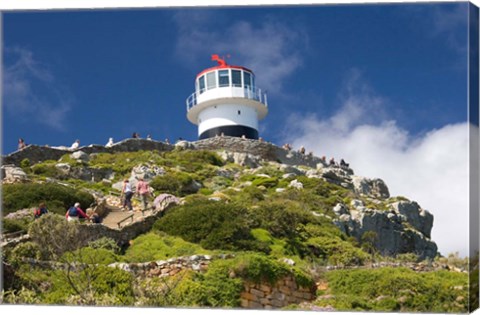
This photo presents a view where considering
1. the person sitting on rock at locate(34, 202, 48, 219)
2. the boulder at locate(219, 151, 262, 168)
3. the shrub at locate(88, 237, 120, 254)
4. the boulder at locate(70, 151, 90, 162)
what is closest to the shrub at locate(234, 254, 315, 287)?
the shrub at locate(88, 237, 120, 254)

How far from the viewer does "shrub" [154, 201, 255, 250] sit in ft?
61.9

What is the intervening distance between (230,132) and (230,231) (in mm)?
18353

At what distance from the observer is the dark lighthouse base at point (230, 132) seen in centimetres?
3719

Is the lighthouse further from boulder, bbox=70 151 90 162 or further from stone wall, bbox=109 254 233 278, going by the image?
stone wall, bbox=109 254 233 278

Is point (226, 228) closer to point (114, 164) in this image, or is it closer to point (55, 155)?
point (114, 164)

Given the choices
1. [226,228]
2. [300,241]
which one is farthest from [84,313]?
[300,241]

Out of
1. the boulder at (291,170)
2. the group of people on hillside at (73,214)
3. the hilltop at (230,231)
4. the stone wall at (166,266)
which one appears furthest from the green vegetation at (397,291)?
the boulder at (291,170)

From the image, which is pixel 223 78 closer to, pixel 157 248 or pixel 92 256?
pixel 157 248

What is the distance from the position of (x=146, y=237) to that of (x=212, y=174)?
9768mm

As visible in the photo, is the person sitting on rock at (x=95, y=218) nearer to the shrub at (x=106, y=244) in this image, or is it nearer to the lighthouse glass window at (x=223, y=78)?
the shrub at (x=106, y=244)

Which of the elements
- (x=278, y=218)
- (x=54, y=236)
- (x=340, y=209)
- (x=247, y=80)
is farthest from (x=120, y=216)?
(x=247, y=80)

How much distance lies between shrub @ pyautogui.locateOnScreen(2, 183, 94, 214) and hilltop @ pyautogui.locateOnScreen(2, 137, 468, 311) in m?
0.04

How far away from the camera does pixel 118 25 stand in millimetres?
19266

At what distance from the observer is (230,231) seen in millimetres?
19062
